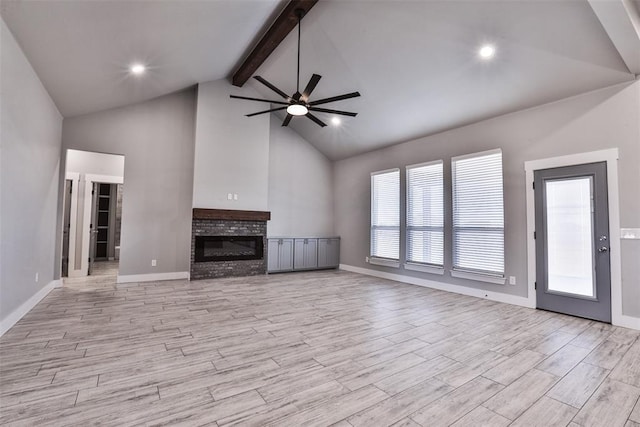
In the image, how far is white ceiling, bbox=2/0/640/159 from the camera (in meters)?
3.24

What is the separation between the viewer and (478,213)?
5.15 metres

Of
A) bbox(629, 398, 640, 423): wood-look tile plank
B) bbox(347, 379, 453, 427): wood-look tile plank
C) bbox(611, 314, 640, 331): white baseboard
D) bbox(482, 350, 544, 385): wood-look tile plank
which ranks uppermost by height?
bbox(611, 314, 640, 331): white baseboard

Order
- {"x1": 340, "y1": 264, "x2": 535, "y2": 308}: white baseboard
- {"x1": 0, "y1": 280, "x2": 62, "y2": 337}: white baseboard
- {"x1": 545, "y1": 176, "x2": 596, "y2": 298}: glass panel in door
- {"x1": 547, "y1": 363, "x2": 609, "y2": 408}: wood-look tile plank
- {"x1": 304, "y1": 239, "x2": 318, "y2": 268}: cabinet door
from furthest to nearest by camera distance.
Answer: {"x1": 304, "y1": 239, "x2": 318, "y2": 268}: cabinet door
{"x1": 340, "y1": 264, "x2": 535, "y2": 308}: white baseboard
{"x1": 545, "y1": 176, "x2": 596, "y2": 298}: glass panel in door
{"x1": 0, "y1": 280, "x2": 62, "y2": 337}: white baseboard
{"x1": 547, "y1": 363, "x2": 609, "y2": 408}: wood-look tile plank

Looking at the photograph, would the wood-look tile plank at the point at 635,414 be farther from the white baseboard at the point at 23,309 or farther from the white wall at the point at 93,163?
the white wall at the point at 93,163

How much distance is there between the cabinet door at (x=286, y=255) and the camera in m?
7.21

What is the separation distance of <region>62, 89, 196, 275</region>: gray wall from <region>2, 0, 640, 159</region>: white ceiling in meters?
0.37

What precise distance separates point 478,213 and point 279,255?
428 centimetres

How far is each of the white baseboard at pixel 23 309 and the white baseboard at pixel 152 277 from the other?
3.48ft

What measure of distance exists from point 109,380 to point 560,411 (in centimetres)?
309

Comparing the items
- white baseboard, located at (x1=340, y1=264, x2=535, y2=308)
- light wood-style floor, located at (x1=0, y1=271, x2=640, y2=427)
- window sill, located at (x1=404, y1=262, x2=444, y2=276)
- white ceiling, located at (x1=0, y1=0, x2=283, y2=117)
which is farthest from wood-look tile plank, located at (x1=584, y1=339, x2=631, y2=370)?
white ceiling, located at (x1=0, y1=0, x2=283, y2=117)

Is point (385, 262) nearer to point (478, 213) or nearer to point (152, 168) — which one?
→ point (478, 213)

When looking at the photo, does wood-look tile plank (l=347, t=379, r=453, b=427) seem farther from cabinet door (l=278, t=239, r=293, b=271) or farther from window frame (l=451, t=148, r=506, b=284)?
cabinet door (l=278, t=239, r=293, b=271)

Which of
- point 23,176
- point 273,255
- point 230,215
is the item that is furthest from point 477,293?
point 23,176

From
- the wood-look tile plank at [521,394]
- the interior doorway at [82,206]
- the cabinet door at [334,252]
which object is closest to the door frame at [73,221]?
the interior doorway at [82,206]
